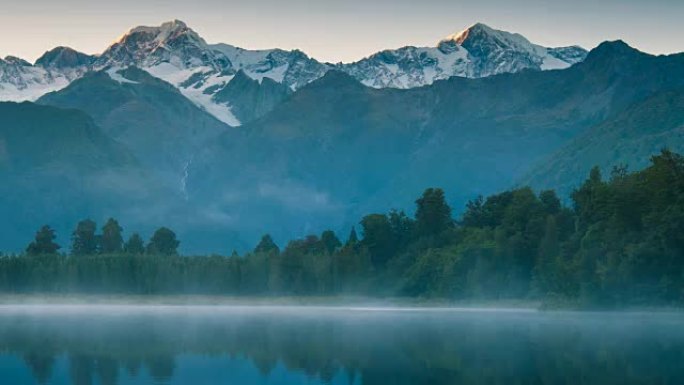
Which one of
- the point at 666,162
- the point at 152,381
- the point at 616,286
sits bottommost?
the point at 152,381

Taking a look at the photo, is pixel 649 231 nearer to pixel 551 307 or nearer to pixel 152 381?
pixel 551 307

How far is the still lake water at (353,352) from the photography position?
81250 mm

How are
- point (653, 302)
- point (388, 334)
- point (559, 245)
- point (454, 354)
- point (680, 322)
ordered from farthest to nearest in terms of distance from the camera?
1. point (559, 245)
2. point (653, 302)
3. point (680, 322)
4. point (388, 334)
5. point (454, 354)

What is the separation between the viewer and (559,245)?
190875 mm

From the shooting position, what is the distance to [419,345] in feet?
346

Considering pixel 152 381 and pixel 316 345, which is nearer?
pixel 152 381

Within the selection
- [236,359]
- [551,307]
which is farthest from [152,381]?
[551,307]

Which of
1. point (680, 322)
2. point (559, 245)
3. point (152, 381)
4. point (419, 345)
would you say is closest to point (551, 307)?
point (559, 245)

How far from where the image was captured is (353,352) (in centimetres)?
9906

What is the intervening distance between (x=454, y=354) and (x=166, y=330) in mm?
45098

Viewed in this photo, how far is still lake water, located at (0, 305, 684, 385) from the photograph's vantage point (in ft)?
267

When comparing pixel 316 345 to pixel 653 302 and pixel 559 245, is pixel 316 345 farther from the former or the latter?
pixel 559 245

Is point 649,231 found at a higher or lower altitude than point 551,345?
higher

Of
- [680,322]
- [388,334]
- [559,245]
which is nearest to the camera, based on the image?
[388,334]
